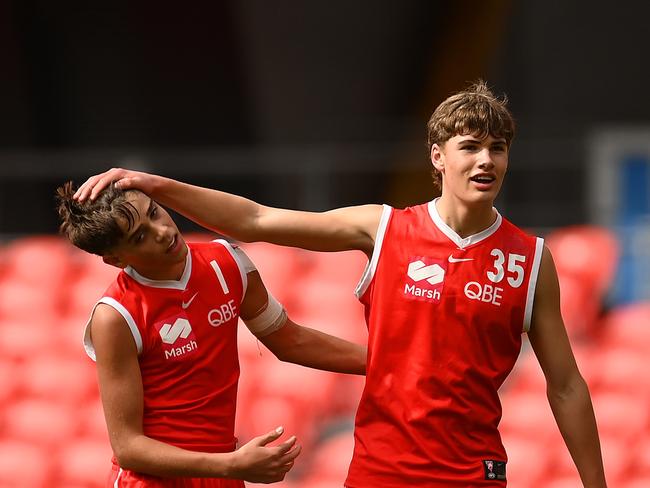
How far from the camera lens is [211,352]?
11.6 ft

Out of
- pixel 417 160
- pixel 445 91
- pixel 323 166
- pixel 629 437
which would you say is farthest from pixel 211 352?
pixel 445 91

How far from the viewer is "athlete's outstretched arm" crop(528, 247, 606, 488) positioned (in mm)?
3578

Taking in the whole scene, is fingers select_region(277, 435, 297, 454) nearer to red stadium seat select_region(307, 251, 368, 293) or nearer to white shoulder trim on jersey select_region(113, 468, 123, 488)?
white shoulder trim on jersey select_region(113, 468, 123, 488)

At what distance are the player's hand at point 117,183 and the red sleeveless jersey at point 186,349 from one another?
0.79 ft

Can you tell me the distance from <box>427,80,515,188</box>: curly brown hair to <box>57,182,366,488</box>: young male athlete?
→ 686 mm

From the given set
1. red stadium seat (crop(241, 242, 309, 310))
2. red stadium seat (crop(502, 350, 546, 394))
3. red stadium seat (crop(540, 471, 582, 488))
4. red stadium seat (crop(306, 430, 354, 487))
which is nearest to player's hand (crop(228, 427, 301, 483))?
red stadium seat (crop(306, 430, 354, 487))

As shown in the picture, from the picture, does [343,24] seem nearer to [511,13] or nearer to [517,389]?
[511,13]

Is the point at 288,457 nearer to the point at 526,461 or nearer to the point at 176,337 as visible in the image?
the point at 176,337

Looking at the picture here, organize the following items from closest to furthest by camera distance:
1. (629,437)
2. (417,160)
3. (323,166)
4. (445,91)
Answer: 1. (629,437)
2. (323,166)
3. (417,160)
4. (445,91)

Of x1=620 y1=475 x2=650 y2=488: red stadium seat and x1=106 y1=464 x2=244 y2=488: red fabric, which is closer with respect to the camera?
x1=106 y1=464 x2=244 y2=488: red fabric

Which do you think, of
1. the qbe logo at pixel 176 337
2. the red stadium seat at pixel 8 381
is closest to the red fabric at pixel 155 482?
the qbe logo at pixel 176 337

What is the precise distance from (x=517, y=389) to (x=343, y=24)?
5826 mm

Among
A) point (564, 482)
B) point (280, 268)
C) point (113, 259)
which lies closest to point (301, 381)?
point (280, 268)

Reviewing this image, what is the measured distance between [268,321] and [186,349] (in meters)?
0.40
